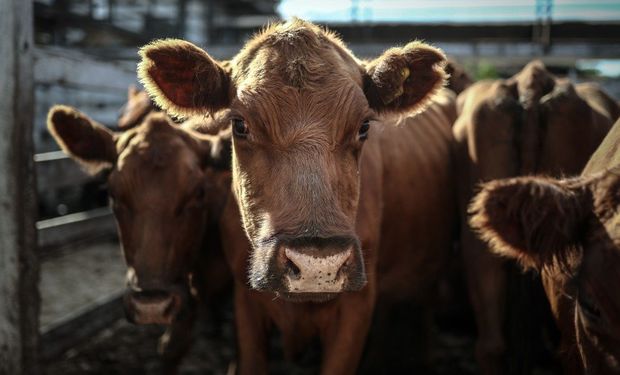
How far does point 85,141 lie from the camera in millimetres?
4008

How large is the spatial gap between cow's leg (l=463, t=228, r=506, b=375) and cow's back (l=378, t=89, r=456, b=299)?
0.49 meters

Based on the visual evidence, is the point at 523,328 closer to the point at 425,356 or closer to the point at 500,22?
the point at 425,356

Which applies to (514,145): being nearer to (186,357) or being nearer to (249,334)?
(249,334)

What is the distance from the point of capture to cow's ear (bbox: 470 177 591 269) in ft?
7.85

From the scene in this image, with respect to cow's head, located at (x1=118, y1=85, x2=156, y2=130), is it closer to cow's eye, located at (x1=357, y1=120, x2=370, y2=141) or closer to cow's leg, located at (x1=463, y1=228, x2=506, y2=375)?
cow's eye, located at (x1=357, y1=120, x2=370, y2=141)

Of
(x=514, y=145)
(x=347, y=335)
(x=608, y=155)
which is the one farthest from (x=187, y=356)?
(x=608, y=155)

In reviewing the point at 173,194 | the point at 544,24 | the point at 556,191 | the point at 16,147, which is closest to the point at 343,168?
the point at 556,191

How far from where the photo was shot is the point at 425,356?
532 cm

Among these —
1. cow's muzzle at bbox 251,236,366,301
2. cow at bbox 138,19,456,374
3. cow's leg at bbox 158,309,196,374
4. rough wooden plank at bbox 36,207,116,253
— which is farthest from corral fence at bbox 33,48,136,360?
cow's muzzle at bbox 251,236,366,301

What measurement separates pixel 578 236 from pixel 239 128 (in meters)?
1.41

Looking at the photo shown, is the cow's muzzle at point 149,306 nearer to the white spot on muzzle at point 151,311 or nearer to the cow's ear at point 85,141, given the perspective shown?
the white spot on muzzle at point 151,311

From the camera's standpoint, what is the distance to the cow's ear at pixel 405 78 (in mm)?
3094

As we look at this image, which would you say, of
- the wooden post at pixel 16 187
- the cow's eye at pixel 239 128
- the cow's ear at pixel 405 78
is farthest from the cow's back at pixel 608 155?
the wooden post at pixel 16 187

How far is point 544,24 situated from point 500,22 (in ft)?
3.89
